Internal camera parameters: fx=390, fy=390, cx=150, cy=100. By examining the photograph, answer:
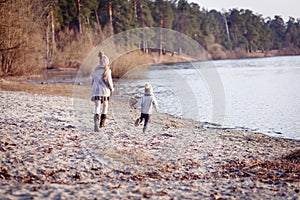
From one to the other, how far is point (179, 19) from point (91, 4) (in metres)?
27.1

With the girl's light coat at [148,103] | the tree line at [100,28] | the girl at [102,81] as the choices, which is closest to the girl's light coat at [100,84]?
the girl at [102,81]

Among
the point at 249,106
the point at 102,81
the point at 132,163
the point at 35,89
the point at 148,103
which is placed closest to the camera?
the point at 132,163

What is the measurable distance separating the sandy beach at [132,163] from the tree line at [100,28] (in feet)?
49.4

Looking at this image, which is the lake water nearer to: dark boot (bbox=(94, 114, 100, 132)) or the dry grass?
the dry grass

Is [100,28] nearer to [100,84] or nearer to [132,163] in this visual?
[100,84]

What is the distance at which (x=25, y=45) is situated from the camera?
2991 cm

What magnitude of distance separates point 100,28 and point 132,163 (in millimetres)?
44522

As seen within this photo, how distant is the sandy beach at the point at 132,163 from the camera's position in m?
6.73

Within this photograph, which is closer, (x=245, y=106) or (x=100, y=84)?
(x=100, y=84)

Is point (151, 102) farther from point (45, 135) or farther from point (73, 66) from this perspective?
point (73, 66)

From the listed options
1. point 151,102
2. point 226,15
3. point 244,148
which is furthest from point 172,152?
point 226,15

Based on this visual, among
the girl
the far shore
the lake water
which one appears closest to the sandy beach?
the far shore

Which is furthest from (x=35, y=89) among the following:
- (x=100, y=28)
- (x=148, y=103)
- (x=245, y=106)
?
(x=100, y=28)

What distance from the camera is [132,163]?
8.52m
